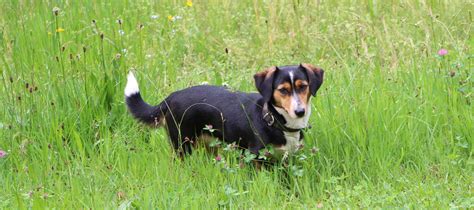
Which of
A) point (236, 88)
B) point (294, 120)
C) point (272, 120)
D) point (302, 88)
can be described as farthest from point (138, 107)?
point (302, 88)

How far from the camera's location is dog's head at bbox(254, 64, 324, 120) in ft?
15.0

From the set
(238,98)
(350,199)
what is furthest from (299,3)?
(350,199)

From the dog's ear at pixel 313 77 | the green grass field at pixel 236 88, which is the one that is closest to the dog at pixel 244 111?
the dog's ear at pixel 313 77

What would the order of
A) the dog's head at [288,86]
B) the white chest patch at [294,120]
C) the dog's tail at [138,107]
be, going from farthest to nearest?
the dog's tail at [138,107]
the white chest patch at [294,120]
the dog's head at [288,86]

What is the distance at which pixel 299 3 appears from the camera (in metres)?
6.99

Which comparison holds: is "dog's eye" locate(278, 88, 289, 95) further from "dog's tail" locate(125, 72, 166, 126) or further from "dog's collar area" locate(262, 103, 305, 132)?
"dog's tail" locate(125, 72, 166, 126)

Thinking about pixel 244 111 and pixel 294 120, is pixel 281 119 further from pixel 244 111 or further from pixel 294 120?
pixel 244 111

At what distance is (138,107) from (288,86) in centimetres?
111

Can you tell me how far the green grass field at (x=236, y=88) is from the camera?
4371mm

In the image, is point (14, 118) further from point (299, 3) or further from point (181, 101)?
point (299, 3)

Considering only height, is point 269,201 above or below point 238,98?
below

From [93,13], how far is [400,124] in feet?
10.6

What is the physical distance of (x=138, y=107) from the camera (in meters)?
5.22

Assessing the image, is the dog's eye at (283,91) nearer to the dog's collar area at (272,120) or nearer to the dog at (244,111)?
the dog at (244,111)
